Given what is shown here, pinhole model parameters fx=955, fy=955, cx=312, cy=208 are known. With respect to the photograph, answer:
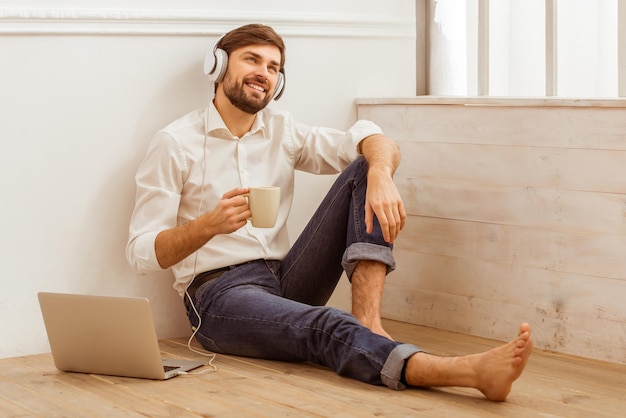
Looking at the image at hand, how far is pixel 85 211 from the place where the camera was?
7.41 feet

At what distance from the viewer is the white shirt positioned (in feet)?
7.14

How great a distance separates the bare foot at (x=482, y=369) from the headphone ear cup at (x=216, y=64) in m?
0.84

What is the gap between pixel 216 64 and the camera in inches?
88.4

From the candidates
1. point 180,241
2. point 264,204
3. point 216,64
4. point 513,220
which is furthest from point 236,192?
point 513,220

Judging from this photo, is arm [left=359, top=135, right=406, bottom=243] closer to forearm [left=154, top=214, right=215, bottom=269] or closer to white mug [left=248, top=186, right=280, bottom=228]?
white mug [left=248, top=186, right=280, bottom=228]

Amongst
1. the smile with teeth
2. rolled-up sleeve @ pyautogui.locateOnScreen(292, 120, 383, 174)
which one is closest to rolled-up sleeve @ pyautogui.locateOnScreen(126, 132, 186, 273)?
the smile with teeth

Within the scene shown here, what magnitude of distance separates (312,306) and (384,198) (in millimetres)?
289

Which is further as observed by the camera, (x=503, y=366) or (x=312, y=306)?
(x=312, y=306)

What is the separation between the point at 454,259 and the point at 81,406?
1.09 m

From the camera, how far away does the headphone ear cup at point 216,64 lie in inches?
88.1

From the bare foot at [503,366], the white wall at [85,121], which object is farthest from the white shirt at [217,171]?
the bare foot at [503,366]

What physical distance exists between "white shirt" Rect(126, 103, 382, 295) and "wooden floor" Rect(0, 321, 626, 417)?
281 mm

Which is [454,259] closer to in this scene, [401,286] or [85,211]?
[401,286]

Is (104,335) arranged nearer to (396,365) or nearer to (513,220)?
(396,365)
